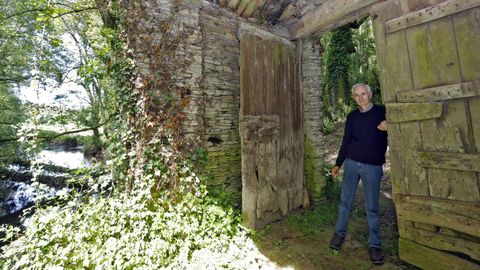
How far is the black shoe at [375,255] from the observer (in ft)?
8.79

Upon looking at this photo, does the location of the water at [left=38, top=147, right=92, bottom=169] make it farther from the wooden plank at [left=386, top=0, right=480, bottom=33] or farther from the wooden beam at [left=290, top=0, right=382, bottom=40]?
the wooden plank at [left=386, top=0, right=480, bottom=33]

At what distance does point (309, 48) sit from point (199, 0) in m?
2.12

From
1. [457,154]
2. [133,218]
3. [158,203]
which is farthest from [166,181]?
[457,154]

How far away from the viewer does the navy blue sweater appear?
2.79m

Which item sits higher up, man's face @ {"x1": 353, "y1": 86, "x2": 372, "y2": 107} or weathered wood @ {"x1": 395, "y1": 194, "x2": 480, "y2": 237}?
man's face @ {"x1": 353, "y1": 86, "x2": 372, "y2": 107}

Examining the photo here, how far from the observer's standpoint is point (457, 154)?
7.14 feet

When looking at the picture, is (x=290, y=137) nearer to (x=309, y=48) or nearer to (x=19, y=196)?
(x=309, y=48)

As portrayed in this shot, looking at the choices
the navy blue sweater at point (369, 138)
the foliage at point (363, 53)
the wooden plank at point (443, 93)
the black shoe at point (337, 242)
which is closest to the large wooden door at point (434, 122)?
the wooden plank at point (443, 93)

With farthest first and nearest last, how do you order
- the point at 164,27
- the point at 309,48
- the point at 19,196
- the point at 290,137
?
the point at 19,196
the point at 309,48
the point at 290,137
the point at 164,27

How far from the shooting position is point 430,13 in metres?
2.27

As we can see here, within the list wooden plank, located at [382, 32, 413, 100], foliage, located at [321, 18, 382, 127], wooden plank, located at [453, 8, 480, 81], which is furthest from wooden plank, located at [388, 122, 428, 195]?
foliage, located at [321, 18, 382, 127]

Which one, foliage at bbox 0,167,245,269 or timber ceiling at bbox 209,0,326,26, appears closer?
foliage at bbox 0,167,245,269

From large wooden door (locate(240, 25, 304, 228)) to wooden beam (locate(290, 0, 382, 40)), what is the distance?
297mm

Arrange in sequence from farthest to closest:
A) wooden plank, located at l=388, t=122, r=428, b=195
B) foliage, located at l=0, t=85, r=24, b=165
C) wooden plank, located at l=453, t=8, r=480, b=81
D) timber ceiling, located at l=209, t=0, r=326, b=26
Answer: foliage, located at l=0, t=85, r=24, b=165, timber ceiling, located at l=209, t=0, r=326, b=26, wooden plank, located at l=388, t=122, r=428, b=195, wooden plank, located at l=453, t=8, r=480, b=81
